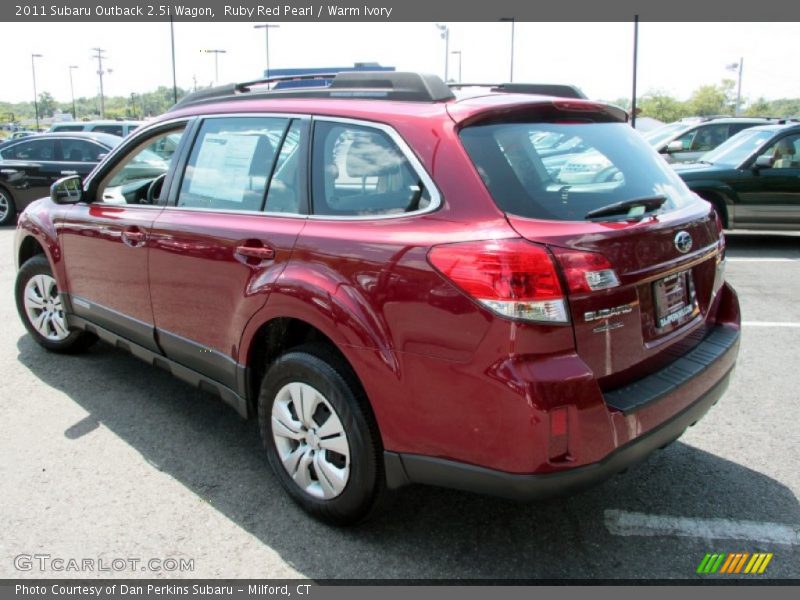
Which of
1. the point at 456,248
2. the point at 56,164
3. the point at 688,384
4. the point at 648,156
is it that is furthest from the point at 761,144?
the point at 56,164

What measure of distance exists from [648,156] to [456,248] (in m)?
1.32

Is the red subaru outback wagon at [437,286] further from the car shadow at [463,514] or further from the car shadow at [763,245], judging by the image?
the car shadow at [763,245]

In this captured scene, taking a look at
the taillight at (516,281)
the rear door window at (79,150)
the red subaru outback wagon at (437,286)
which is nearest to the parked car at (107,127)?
the rear door window at (79,150)

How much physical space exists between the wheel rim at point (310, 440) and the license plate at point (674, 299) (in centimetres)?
133

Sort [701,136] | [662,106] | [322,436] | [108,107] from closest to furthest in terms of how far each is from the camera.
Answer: [322,436]
[701,136]
[662,106]
[108,107]

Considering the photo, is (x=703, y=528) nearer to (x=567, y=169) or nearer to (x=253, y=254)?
(x=567, y=169)

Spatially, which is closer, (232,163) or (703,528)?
(703,528)

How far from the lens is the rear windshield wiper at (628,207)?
2.59 m

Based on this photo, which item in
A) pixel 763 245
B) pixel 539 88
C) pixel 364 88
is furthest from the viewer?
pixel 763 245

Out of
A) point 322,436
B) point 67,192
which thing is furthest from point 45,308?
point 322,436

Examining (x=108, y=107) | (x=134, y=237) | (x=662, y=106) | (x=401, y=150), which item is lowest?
(x=134, y=237)

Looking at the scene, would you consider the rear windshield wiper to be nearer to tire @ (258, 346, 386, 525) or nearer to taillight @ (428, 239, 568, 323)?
taillight @ (428, 239, 568, 323)

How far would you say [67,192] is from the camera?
15.0 feet

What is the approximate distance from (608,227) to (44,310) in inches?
169
